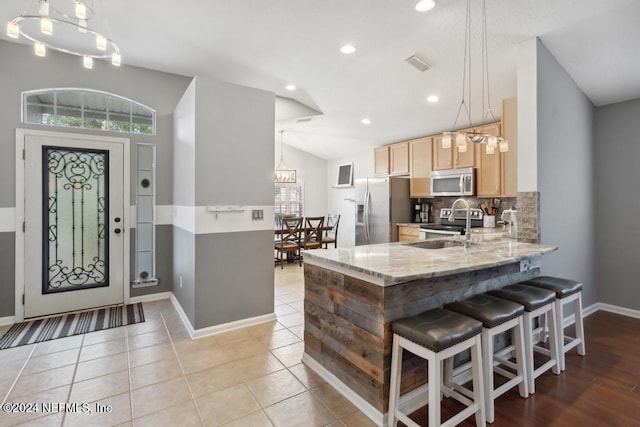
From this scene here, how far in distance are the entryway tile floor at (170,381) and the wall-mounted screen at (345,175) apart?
4.61 metres

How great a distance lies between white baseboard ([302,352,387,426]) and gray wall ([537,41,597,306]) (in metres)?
2.18

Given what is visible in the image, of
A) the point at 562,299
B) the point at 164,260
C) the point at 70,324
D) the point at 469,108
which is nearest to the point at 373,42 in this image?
the point at 469,108

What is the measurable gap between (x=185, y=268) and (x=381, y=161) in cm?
411

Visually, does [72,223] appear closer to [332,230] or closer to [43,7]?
[43,7]

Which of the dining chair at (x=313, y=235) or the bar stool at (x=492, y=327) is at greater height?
the dining chair at (x=313, y=235)

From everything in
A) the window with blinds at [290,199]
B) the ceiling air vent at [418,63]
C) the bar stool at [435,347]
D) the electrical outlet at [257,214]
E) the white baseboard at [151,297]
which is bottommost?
the white baseboard at [151,297]

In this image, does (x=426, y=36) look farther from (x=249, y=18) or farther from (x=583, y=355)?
(x=583, y=355)

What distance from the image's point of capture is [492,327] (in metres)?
1.84

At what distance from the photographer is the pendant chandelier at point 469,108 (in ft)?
8.02

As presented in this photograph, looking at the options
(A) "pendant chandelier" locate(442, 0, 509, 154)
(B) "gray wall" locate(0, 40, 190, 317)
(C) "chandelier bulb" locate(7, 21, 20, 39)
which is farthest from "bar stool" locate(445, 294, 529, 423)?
(B) "gray wall" locate(0, 40, 190, 317)

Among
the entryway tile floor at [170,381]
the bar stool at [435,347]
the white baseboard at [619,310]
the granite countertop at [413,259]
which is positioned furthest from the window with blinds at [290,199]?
the bar stool at [435,347]

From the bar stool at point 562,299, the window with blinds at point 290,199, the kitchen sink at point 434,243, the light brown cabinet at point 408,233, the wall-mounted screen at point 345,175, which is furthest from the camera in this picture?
the window with blinds at point 290,199

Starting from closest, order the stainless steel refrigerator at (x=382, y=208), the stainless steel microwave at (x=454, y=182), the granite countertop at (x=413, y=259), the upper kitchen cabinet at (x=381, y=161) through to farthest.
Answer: the granite countertop at (x=413, y=259)
the stainless steel microwave at (x=454, y=182)
the stainless steel refrigerator at (x=382, y=208)
the upper kitchen cabinet at (x=381, y=161)

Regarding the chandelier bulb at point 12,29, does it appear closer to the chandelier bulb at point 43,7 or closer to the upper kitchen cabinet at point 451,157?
the chandelier bulb at point 43,7
